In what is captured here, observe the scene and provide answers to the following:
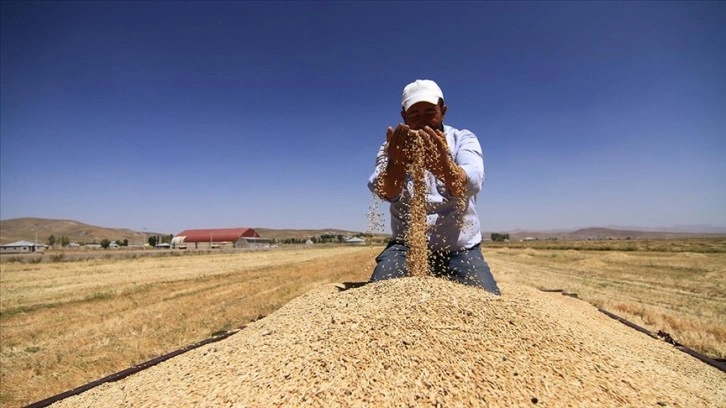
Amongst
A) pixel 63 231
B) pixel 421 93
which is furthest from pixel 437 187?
pixel 63 231

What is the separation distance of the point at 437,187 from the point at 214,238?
3383 inches

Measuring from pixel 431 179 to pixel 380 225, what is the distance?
0.67 meters

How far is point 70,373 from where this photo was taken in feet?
13.3

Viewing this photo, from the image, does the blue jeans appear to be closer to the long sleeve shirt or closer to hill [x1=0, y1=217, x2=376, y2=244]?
the long sleeve shirt

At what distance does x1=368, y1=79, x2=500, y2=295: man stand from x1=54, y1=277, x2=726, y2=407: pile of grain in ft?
2.76

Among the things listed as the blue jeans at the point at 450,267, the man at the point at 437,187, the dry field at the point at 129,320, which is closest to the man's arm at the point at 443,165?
the man at the point at 437,187

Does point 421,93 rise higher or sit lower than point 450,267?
higher

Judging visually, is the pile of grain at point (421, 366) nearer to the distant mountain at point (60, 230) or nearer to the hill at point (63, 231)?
the hill at point (63, 231)

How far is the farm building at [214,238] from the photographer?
7994 centimetres

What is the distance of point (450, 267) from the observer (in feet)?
11.0

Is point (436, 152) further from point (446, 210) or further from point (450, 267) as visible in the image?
point (450, 267)

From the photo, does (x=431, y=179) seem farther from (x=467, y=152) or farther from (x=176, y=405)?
(x=176, y=405)

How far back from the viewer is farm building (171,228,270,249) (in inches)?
3147

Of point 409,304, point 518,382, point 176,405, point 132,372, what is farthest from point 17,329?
point 518,382
